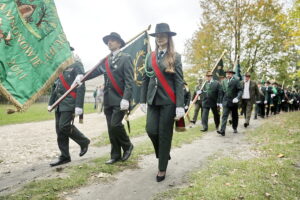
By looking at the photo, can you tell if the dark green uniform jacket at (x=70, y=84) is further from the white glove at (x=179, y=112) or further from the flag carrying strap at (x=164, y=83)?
the white glove at (x=179, y=112)

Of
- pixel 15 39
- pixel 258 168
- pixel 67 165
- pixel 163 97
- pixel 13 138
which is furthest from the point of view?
pixel 13 138

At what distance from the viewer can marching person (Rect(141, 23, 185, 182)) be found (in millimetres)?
4359

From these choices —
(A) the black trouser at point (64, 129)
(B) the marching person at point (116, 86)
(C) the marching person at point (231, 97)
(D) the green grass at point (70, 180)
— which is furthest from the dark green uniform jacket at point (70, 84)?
(C) the marching person at point (231, 97)

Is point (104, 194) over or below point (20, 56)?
below

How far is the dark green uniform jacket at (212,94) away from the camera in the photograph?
10.1 m

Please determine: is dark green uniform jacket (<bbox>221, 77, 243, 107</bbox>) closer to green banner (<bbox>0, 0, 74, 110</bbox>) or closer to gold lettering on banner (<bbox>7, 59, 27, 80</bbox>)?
green banner (<bbox>0, 0, 74, 110</bbox>)

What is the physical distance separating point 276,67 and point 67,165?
23.8 m

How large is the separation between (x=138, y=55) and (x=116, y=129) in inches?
80.8

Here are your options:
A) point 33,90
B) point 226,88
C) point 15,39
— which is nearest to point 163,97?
point 33,90

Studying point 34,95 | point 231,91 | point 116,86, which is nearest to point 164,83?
point 116,86

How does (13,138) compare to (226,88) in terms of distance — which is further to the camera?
(226,88)

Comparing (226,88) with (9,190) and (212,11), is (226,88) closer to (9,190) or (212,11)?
(9,190)

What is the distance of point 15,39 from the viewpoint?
A: 3568 mm

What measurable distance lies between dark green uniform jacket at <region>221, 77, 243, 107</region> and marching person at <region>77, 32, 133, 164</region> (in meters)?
5.38
